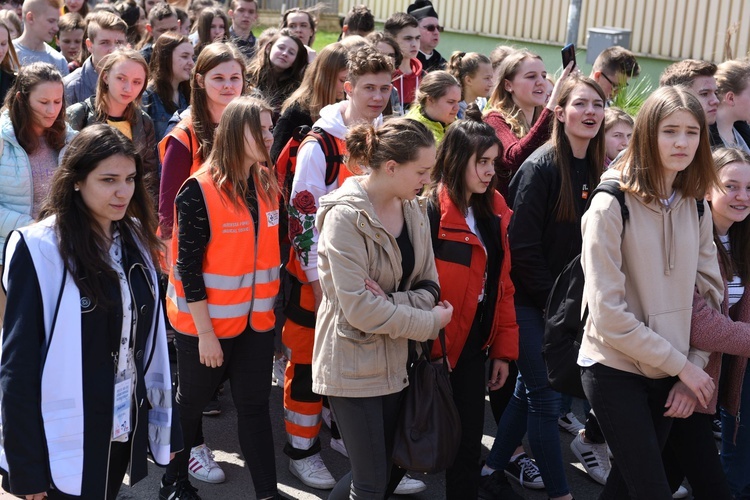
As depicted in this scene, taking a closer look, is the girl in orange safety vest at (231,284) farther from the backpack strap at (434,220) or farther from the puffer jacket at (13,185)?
the puffer jacket at (13,185)

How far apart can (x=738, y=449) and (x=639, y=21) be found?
10510mm

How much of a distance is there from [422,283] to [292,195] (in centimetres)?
114

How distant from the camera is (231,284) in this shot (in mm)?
4281

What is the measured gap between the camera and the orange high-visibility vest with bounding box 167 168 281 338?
4.22m

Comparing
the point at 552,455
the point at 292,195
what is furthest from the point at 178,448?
the point at 552,455

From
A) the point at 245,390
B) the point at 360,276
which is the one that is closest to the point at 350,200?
the point at 360,276

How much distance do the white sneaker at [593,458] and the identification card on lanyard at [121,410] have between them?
9.34 ft

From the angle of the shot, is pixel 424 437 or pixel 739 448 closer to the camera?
pixel 424 437

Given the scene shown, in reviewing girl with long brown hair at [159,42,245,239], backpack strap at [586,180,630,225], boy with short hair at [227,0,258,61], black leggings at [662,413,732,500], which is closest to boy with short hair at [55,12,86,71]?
boy with short hair at [227,0,258,61]

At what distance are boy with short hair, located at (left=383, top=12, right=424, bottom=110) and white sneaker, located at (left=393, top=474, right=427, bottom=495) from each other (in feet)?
12.9

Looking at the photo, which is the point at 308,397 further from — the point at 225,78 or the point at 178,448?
the point at 225,78

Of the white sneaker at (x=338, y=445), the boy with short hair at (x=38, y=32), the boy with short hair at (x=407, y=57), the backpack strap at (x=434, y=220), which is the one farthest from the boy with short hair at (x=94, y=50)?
the backpack strap at (x=434, y=220)

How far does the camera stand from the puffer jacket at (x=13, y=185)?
4.95 meters

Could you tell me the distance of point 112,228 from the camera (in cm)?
348
